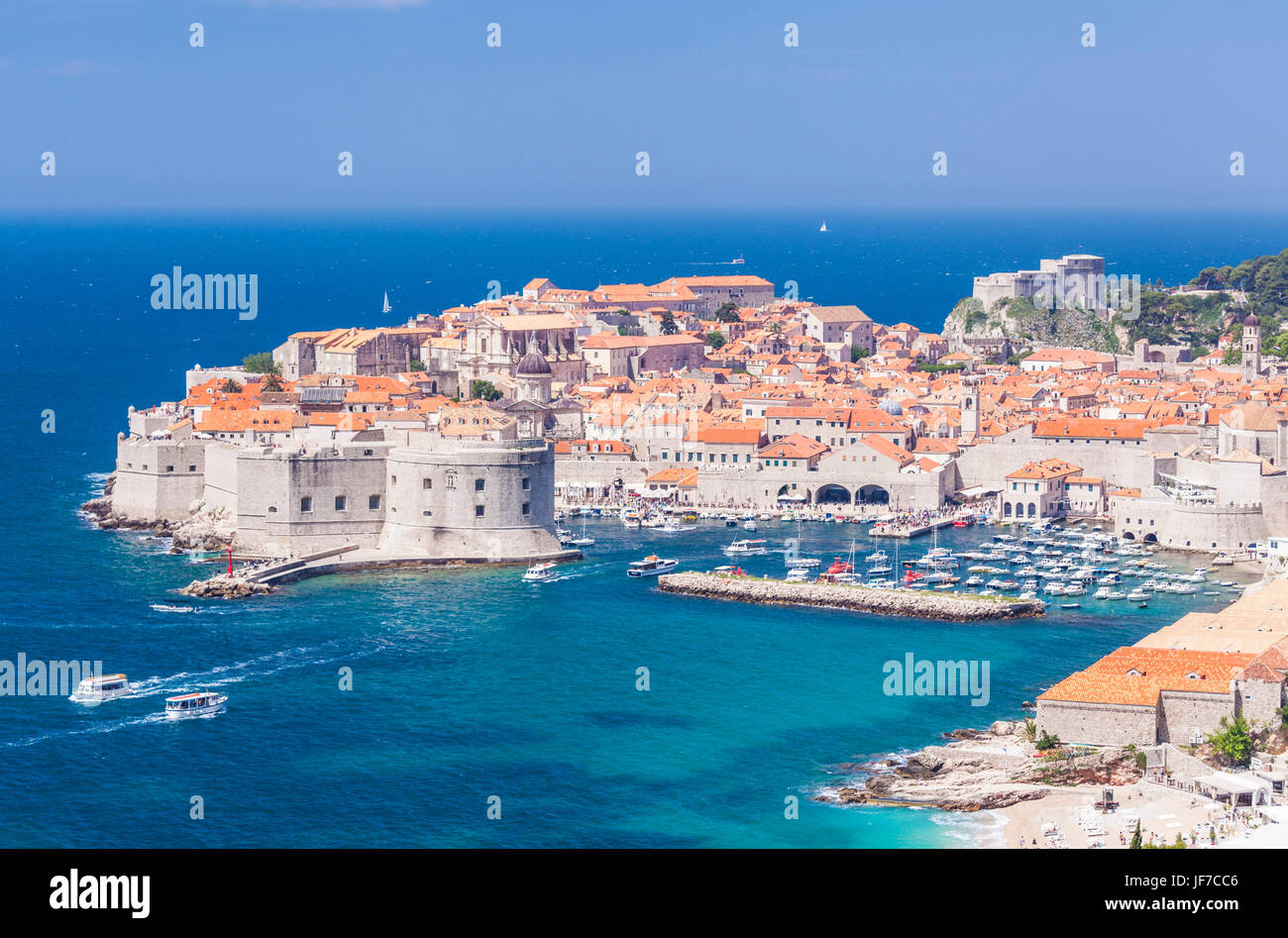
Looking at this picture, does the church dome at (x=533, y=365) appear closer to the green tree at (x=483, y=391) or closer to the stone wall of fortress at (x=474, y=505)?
the green tree at (x=483, y=391)

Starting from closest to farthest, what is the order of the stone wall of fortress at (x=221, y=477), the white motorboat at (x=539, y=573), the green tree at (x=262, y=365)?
the white motorboat at (x=539, y=573) < the stone wall of fortress at (x=221, y=477) < the green tree at (x=262, y=365)

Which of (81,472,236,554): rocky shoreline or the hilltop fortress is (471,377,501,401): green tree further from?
(81,472,236,554): rocky shoreline

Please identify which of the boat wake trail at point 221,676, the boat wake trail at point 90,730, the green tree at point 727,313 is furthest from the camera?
the green tree at point 727,313

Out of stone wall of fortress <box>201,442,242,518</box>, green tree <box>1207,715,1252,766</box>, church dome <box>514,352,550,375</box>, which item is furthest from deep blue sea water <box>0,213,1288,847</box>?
church dome <box>514,352,550,375</box>

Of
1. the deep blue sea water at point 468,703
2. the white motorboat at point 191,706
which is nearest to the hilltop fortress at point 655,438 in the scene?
the deep blue sea water at point 468,703

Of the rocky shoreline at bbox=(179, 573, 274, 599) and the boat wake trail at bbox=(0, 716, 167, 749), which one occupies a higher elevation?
the rocky shoreline at bbox=(179, 573, 274, 599)

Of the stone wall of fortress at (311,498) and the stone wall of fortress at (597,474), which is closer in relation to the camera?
the stone wall of fortress at (311,498)

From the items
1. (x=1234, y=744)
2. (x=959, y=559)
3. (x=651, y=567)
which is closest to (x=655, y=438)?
(x=651, y=567)
